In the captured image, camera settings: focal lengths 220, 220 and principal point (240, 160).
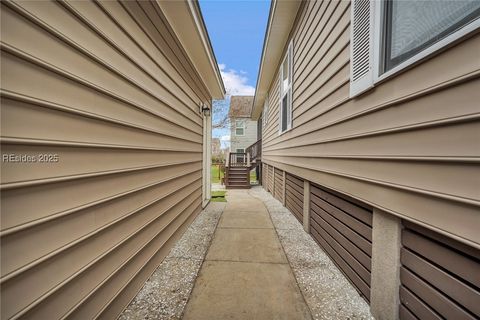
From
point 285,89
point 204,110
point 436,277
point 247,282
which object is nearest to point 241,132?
point 285,89

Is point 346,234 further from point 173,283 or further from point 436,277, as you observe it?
point 173,283

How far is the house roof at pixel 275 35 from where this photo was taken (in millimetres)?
4145

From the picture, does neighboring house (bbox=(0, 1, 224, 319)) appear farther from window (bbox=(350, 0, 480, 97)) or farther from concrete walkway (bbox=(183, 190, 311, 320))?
window (bbox=(350, 0, 480, 97))

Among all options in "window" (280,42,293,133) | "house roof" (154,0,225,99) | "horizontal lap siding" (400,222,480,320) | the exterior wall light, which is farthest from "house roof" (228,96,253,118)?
"horizontal lap siding" (400,222,480,320)

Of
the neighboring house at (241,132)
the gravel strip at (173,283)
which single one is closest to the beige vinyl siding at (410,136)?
the gravel strip at (173,283)

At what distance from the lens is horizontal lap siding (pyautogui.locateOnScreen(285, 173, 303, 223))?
427cm

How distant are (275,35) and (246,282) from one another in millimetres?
5057

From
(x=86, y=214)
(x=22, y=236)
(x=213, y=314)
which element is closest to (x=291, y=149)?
(x=213, y=314)

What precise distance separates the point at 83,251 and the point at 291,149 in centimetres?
398

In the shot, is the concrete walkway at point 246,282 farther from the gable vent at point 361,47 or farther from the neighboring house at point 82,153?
the gable vent at point 361,47

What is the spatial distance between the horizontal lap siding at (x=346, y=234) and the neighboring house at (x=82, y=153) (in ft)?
6.91

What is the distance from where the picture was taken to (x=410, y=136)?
1.34m

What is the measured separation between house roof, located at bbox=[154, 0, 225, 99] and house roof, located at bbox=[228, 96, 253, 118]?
1482cm

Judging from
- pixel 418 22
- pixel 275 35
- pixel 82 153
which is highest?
pixel 275 35
